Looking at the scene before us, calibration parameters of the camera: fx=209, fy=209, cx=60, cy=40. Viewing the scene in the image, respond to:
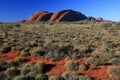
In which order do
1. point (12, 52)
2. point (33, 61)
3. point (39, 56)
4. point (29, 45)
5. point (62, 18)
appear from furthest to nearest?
point (62, 18) < point (29, 45) < point (12, 52) < point (39, 56) < point (33, 61)

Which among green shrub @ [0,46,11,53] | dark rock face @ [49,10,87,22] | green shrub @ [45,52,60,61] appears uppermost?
dark rock face @ [49,10,87,22]

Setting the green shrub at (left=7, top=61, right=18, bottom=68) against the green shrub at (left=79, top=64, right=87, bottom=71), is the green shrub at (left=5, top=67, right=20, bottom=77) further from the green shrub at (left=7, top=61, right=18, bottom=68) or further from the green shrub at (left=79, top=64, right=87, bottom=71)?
the green shrub at (left=79, top=64, right=87, bottom=71)

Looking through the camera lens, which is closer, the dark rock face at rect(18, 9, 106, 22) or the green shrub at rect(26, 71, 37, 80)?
the green shrub at rect(26, 71, 37, 80)

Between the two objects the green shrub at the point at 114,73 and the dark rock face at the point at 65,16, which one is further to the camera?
the dark rock face at the point at 65,16

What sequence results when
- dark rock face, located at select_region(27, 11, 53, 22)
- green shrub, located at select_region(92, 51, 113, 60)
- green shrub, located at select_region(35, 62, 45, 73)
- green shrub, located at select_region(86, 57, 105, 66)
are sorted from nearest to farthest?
green shrub, located at select_region(35, 62, 45, 73) → green shrub, located at select_region(86, 57, 105, 66) → green shrub, located at select_region(92, 51, 113, 60) → dark rock face, located at select_region(27, 11, 53, 22)

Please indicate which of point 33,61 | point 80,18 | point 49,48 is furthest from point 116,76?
point 80,18

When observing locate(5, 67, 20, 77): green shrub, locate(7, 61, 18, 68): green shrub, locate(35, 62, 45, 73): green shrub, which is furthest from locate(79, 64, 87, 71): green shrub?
locate(7, 61, 18, 68): green shrub

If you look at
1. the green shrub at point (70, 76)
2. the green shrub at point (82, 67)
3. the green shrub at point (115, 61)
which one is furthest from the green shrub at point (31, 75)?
the green shrub at point (115, 61)

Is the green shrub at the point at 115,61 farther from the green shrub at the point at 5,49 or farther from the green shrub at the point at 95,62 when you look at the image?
the green shrub at the point at 5,49

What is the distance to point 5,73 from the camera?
44.2 feet

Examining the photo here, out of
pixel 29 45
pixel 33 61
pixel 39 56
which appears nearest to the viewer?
pixel 33 61

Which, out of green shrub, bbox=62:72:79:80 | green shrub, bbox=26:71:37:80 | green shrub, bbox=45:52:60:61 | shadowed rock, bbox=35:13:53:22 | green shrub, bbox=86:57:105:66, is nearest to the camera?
green shrub, bbox=62:72:79:80

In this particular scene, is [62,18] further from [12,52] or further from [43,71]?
[43,71]

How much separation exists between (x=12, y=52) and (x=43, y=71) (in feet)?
22.6
